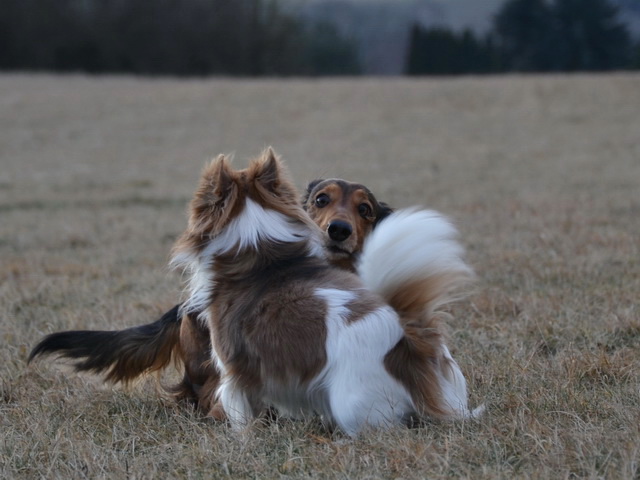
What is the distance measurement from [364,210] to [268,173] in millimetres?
823

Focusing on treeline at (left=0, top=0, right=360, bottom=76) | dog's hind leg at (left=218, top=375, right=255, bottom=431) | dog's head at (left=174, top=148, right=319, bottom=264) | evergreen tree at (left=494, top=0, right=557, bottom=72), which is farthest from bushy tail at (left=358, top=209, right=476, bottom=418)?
treeline at (left=0, top=0, right=360, bottom=76)

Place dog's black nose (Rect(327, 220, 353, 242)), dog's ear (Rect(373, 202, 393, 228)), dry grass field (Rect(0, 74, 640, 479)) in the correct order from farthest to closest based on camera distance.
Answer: dog's ear (Rect(373, 202, 393, 228)), dog's black nose (Rect(327, 220, 353, 242)), dry grass field (Rect(0, 74, 640, 479))

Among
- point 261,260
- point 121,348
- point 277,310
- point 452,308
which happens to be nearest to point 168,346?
point 121,348

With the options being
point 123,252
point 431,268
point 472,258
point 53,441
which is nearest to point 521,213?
point 472,258

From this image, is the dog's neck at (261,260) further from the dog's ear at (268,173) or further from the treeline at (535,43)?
the treeline at (535,43)

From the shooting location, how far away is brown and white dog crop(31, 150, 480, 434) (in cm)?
321

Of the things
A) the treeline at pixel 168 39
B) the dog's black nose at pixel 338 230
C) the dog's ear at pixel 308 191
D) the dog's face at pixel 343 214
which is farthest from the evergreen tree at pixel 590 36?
the dog's black nose at pixel 338 230

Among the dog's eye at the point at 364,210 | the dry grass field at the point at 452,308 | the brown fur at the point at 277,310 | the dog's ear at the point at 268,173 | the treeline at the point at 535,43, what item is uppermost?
the treeline at the point at 535,43

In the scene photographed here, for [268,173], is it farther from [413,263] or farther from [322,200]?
[413,263]

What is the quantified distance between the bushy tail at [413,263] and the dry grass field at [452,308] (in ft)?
1.86

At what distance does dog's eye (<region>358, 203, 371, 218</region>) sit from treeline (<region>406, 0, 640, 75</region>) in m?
25.8

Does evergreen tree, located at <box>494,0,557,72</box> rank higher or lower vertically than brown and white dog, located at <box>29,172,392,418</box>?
higher

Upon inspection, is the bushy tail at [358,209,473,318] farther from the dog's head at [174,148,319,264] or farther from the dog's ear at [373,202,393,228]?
the dog's ear at [373,202,393,228]

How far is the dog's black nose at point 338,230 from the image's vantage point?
4062 millimetres
